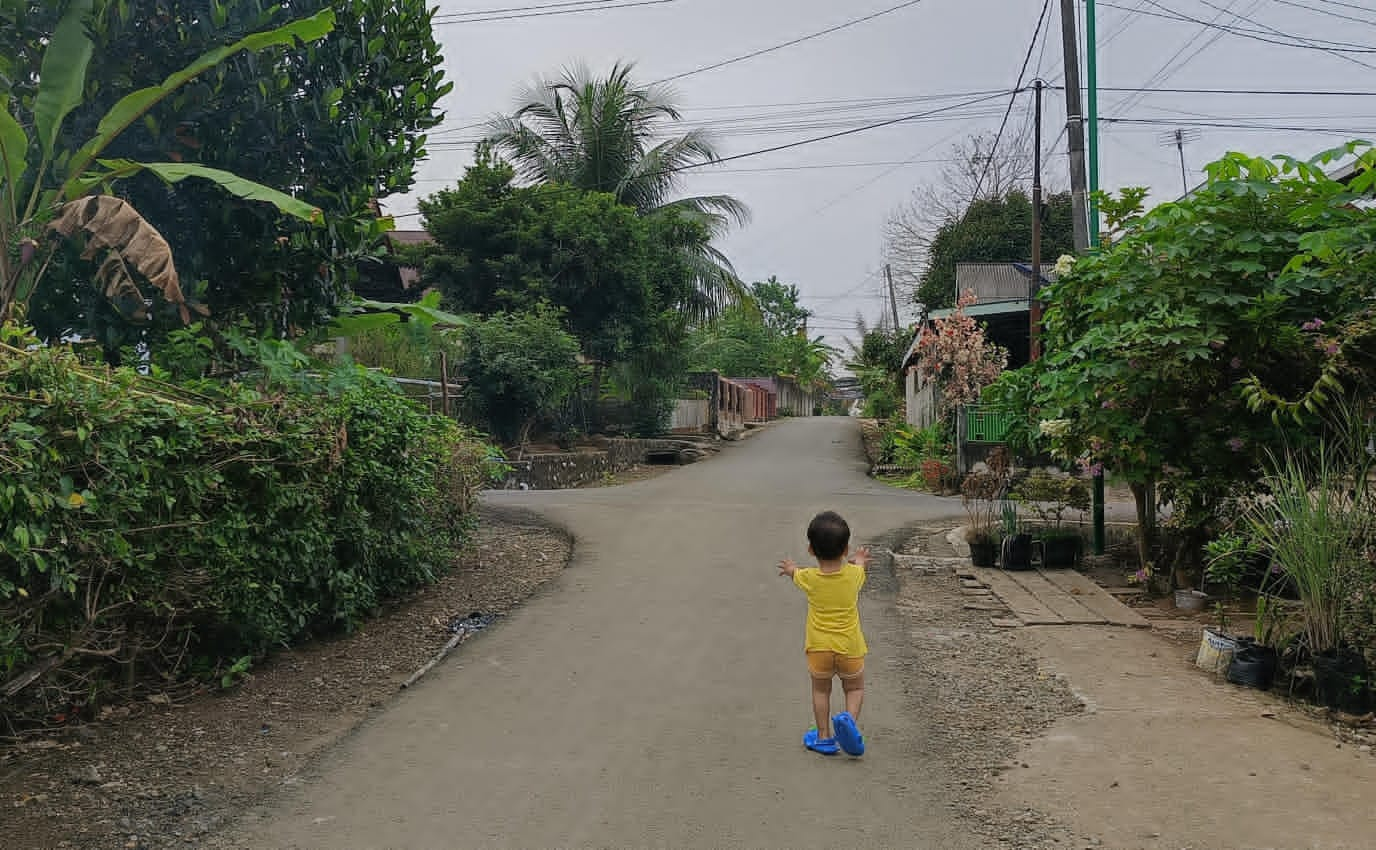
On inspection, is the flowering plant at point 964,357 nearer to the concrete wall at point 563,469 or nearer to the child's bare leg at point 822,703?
the concrete wall at point 563,469

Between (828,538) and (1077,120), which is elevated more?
(1077,120)

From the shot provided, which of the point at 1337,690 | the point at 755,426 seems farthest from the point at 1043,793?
the point at 755,426

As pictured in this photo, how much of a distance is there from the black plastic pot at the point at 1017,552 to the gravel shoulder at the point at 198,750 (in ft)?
18.9

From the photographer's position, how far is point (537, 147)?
26469 millimetres

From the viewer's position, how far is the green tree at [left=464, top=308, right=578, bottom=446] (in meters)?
20.3

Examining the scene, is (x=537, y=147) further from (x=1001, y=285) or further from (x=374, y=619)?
(x=374, y=619)

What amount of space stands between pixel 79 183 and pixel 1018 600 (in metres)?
8.01

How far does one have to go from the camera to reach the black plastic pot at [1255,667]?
19.7 feet

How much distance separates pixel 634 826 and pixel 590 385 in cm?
2354

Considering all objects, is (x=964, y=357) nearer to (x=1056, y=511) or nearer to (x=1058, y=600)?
(x=1056, y=511)

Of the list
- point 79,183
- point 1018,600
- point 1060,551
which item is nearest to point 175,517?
point 79,183

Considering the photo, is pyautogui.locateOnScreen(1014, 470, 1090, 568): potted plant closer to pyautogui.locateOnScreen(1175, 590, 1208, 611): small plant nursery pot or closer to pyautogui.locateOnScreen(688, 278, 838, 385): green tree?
pyautogui.locateOnScreen(1175, 590, 1208, 611): small plant nursery pot

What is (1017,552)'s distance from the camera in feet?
34.4

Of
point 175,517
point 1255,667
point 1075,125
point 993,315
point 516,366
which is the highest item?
point 1075,125
